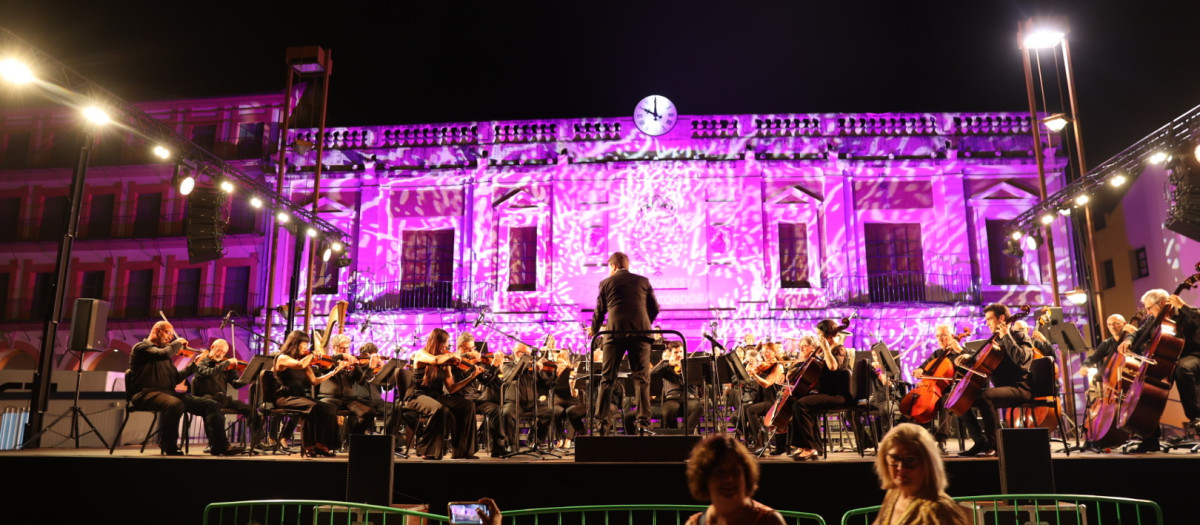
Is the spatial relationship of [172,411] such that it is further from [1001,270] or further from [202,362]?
[1001,270]

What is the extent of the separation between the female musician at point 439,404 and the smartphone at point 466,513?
523 centimetres

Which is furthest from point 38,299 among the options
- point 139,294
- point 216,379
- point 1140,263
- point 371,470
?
point 1140,263

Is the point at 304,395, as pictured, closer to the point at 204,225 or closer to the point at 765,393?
the point at 765,393

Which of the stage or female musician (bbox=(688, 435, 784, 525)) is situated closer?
female musician (bbox=(688, 435, 784, 525))

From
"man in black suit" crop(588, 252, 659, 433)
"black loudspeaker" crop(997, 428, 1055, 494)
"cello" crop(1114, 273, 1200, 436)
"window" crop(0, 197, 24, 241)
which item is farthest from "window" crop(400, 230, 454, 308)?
"black loudspeaker" crop(997, 428, 1055, 494)

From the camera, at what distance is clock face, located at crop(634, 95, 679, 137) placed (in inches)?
655

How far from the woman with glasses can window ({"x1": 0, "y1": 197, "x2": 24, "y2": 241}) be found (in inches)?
968

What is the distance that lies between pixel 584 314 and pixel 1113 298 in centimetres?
1341

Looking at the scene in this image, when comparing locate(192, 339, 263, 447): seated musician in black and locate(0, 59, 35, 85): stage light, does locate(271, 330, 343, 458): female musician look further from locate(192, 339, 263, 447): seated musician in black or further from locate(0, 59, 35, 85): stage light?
locate(0, 59, 35, 85): stage light

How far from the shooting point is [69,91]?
28.7 ft

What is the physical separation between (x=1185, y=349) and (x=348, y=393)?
869cm

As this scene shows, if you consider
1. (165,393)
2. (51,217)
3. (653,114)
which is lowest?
(165,393)

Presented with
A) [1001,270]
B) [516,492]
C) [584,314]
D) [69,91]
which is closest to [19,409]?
[69,91]

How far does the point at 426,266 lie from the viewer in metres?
17.2
